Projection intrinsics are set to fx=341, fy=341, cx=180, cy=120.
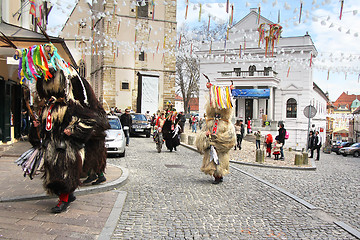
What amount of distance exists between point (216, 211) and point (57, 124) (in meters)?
2.94

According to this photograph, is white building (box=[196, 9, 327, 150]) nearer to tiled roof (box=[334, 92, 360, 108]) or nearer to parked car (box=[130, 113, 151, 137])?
parked car (box=[130, 113, 151, 137])

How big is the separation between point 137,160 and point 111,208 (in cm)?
636

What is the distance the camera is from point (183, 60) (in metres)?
45.1

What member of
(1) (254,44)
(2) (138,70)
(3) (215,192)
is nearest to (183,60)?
(2) (138,70)

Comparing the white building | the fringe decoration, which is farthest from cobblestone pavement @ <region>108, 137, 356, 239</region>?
the white building

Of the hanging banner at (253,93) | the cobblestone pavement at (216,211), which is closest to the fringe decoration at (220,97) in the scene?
the cobblestone pavement at (216,211)

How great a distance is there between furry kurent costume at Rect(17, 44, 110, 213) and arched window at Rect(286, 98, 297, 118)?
36317mm

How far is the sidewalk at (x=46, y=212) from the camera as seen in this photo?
434 cm

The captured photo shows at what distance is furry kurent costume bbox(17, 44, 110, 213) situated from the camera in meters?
4.95

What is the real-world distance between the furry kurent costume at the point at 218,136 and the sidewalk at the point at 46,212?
2097 mm

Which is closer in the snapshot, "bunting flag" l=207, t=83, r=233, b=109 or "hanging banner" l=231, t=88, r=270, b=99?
"bunting flag" l=207, t=83, r=233, b=109

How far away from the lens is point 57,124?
198 inches

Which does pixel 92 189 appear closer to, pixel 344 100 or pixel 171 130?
pixel 171 130

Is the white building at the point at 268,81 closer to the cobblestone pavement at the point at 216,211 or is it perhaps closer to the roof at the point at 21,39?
the roof at the point at 21,39
